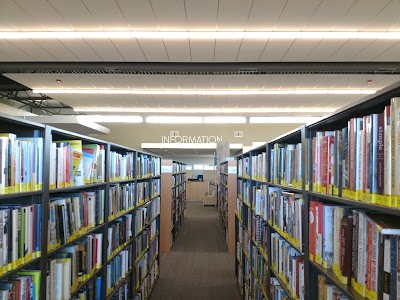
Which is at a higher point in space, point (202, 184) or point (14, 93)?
point (14, 93)

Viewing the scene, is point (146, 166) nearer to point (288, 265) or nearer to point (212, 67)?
point (212, 67)

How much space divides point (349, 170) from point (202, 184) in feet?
58.2

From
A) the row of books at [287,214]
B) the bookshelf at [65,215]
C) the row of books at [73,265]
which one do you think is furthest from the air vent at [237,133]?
the row of books at [73,265]

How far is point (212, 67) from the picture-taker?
6.13 metres

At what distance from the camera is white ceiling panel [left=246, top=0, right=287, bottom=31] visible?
3982 millimetres

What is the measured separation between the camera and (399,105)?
3.30ft

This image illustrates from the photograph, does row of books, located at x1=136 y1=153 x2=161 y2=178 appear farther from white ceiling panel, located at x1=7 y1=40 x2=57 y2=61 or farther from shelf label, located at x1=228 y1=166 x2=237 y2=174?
white ceiling panel, located at x1=7 y1=40 x2=57 y2=61

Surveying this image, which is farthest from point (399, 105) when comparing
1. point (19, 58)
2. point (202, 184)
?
point (202, 184)

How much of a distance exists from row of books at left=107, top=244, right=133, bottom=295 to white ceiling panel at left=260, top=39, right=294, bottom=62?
3621mm

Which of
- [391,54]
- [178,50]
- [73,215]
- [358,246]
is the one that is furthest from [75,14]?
[391,54]

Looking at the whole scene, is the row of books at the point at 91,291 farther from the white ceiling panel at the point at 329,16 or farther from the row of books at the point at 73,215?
the white ceiling panel at the point at 329,16

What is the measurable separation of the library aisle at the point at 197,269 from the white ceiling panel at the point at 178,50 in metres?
3.89

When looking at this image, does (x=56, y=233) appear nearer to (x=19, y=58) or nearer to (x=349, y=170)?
(x=349, y=170)

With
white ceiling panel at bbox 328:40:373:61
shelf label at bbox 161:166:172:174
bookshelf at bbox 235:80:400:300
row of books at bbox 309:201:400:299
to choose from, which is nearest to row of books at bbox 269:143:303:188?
bookshelf at bbox 235:80:400:300
